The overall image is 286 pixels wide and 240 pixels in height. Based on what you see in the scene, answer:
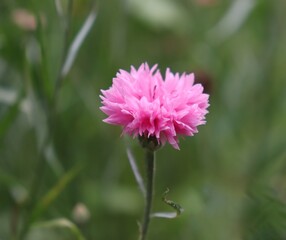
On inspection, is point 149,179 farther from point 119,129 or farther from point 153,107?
point 119,129

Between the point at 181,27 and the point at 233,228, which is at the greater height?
the point at 181,27

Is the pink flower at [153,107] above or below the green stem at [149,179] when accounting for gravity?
above

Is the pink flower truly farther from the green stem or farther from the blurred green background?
the blurred green background

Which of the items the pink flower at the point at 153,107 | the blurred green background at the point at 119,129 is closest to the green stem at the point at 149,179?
the pink flower at the point at 153,107

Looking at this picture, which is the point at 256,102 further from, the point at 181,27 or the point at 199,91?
the point at 199,91

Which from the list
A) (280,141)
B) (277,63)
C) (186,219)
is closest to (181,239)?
(186,219)

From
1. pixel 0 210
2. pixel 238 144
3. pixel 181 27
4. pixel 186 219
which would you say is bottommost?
pixel 0 210

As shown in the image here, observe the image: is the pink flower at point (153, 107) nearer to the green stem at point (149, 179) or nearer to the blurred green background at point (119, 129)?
the green stem at point (149, 179)
